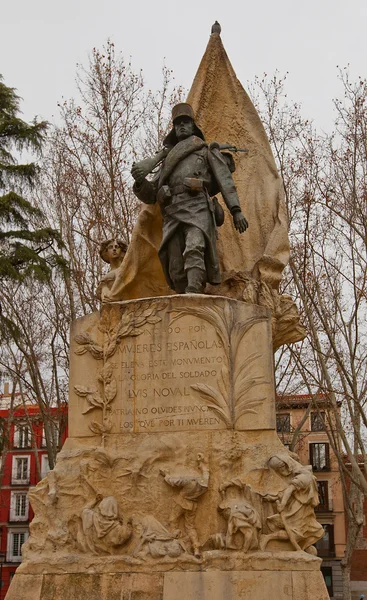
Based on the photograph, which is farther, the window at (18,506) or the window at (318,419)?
the window at (18,506)

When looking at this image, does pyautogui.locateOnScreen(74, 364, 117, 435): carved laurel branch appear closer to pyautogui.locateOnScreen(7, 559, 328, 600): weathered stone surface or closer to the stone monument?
the stone monument

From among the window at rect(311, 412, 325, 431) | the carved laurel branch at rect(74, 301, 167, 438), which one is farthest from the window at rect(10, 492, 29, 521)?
the carved laurel branch at rect(74, 301, 167, 438)

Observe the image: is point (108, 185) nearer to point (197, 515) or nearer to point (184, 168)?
point (184, 168)

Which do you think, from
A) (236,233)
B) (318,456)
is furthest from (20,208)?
(318,456)

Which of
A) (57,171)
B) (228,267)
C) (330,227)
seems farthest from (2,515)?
(228,267)

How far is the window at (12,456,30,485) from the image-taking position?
38.2m

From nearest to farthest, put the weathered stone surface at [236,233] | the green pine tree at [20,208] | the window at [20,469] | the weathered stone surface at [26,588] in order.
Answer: the weathered stone surface at [26,588]
the weathered stone surface at [236,233]
the green pine tree at [20,208]
the window at [20,469]

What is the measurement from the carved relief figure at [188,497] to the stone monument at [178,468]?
12 mm

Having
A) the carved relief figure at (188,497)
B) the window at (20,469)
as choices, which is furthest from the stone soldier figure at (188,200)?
the window at (20,469)

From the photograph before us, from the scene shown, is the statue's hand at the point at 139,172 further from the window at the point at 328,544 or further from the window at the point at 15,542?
the window at the point at 15,542

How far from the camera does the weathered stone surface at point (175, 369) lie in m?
6.93

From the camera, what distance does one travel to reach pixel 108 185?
1792 centimetres

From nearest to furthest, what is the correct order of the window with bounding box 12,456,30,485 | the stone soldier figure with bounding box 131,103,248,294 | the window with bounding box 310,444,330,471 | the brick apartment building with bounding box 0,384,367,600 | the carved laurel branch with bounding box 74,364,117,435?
the carved laurel branch with bounding box 74,364,117,435
the stone soldier figure with bounding box 131,103,248,294
the brick apartment building with bounding box 0,384,367,600
the window with bounding box 310,444,330,471
the window with bounding box 12,456,30,485

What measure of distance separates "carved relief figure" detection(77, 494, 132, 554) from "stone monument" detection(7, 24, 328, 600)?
0.01 metres
